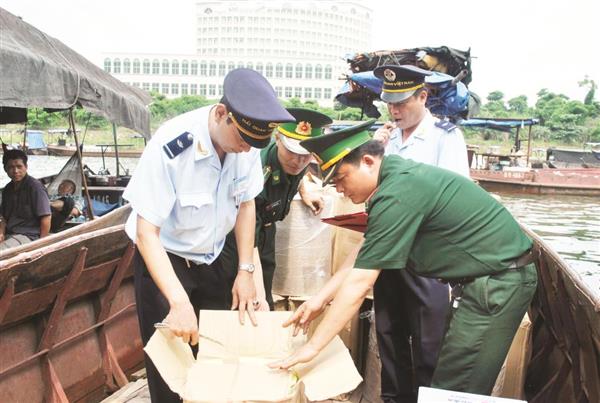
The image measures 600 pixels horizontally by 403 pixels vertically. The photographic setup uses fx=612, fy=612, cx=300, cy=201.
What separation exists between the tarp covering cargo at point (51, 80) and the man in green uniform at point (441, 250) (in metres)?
3.24

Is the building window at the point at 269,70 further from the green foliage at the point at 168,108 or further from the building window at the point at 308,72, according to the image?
the green foliage at the point at 168,108

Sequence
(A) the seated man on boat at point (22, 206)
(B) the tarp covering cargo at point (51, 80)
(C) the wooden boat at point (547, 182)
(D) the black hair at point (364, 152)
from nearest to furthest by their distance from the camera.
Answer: (D) the black hair at point (364, 152) → (B) the tarp covering cargo at point (51, 80) → (A) the seated man on boat at point (22, 206) → (C) the wooden boat at point (547, 182)

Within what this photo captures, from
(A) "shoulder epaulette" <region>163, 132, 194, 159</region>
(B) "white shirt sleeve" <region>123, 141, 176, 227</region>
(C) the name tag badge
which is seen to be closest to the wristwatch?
(C) the name tag badge

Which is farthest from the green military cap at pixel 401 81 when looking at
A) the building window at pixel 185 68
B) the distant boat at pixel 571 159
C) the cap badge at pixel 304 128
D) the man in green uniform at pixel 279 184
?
the building window at pixel 185 68

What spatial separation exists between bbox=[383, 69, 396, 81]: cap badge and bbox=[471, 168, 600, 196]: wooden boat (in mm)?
18525

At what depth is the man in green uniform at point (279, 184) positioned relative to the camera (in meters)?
2.75

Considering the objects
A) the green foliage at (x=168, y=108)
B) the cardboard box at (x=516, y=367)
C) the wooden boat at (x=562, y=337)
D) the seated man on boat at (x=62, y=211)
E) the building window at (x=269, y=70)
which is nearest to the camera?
the wooden boat at (x=562, y=337)

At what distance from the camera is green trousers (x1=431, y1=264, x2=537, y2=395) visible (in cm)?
214

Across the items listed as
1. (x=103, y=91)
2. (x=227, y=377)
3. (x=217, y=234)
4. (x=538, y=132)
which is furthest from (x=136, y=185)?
(x=538, y=132)

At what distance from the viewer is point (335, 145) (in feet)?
6.55

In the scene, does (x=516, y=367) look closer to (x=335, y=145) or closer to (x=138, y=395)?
(x=335, y=145)

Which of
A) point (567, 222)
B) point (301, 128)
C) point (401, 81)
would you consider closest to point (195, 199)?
point (301, 128)

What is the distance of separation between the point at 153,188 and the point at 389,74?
150cm

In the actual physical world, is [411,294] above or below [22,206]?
above
